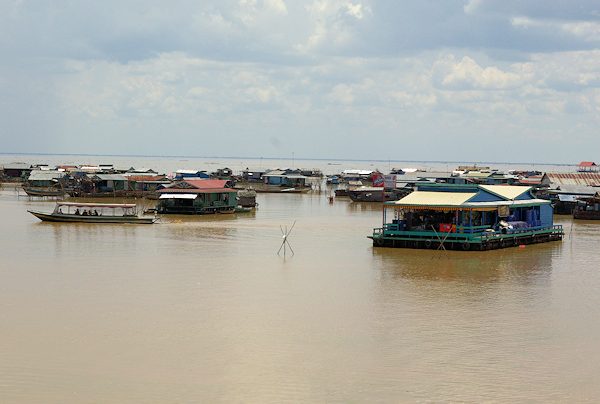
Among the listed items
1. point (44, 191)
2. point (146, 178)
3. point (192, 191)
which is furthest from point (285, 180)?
point (192, 191)

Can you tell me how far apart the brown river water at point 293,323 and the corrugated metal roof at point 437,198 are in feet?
7.10

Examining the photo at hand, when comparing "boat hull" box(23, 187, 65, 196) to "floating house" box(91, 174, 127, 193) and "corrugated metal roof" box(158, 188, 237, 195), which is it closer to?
"floating house" box(91, 174, 127, 193)

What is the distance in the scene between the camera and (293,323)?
781 inches

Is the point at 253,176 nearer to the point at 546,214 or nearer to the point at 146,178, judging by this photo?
the point at 146,178

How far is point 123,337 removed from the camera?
18.1 metres

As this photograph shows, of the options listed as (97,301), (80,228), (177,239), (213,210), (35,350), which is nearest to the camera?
(35,350)

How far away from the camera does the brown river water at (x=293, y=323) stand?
15.0 meters

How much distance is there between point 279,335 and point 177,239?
19164mm

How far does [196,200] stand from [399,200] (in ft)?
46.3

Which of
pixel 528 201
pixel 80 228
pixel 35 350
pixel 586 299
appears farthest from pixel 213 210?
pixel 35 350

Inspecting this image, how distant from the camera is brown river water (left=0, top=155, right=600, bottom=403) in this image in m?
15.0

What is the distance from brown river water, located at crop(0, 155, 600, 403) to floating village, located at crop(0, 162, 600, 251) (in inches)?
49.7

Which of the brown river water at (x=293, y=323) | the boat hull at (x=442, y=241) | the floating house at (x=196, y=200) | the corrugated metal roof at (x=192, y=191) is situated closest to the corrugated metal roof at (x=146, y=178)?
the floating house at (x=196, y=200)

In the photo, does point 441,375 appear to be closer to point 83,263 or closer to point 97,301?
point 97,301
